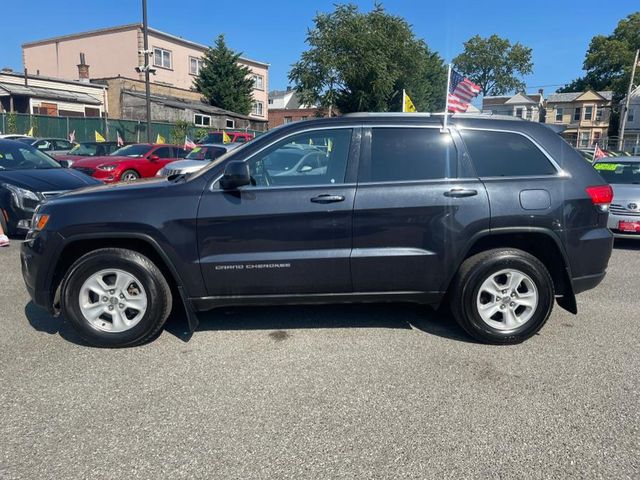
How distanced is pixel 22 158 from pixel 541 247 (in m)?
8.39

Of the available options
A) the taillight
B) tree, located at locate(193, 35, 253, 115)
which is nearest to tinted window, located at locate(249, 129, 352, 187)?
the taillight

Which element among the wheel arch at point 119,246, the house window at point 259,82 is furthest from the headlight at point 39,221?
the house window at point 259,82

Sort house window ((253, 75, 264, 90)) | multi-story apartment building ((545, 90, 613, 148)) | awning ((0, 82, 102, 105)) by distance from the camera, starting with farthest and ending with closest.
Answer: multi-story apartment building ((545, 90, 613, 148)) < house window ((253, 75, 264, 90)) < awning ((0, 82, 102, 105))

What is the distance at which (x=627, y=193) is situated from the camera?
301 inches

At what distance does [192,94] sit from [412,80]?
2023 centimetres

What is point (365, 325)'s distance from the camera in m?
4.36

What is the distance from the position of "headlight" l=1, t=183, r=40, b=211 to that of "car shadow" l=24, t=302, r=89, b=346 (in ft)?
10.4

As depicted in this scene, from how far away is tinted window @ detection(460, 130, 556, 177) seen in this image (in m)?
3.96

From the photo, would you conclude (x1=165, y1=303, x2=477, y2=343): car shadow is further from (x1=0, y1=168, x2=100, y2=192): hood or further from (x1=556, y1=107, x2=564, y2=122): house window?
(x1=556, y1=107, x2=564, y2=122): house window

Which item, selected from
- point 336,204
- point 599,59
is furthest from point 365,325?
point 599,59

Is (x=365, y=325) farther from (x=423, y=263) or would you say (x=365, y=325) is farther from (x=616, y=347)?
(x=616, y=347)

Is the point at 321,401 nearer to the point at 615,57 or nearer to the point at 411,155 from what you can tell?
the point at 411,155

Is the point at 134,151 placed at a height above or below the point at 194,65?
below

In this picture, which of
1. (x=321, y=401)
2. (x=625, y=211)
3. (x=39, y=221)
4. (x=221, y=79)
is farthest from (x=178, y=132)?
(x=321, y=401)
